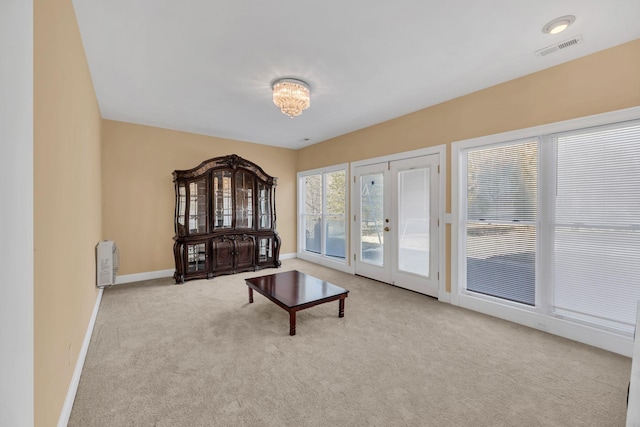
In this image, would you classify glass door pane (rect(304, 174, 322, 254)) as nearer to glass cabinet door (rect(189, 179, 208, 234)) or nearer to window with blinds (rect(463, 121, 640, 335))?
glass cabinet door (rect(189, 179, 208, 234))

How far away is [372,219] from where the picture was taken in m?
4.65

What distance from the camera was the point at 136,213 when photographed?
4.47m

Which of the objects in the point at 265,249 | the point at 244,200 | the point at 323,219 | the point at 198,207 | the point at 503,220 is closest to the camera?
the point at 503,220

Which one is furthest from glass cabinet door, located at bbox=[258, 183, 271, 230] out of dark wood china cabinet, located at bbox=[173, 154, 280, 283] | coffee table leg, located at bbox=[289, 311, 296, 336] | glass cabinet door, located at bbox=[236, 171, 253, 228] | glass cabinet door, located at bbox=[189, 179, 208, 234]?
coffee table leg, located at bbox=[289, 311, 296, 336]

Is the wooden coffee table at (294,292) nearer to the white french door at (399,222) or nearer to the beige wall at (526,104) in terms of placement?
the white french door at (399,222)

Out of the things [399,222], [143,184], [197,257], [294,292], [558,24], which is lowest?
[294,292]

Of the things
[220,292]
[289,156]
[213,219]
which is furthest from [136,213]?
[289,156]

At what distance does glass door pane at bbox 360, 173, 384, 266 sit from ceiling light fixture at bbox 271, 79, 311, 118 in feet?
6.60

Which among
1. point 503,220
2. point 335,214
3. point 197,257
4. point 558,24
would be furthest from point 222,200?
point 558,24

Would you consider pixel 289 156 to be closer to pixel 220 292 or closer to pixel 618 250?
pixel 220 292

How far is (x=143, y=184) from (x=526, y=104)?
5.39 meters

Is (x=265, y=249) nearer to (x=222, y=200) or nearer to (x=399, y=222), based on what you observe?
(x=222, y=200)

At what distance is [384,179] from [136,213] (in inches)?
161

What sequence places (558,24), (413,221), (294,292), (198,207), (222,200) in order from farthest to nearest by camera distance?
(222,200) < (198,207) < (413,221) < (294,292) < (558,24)
